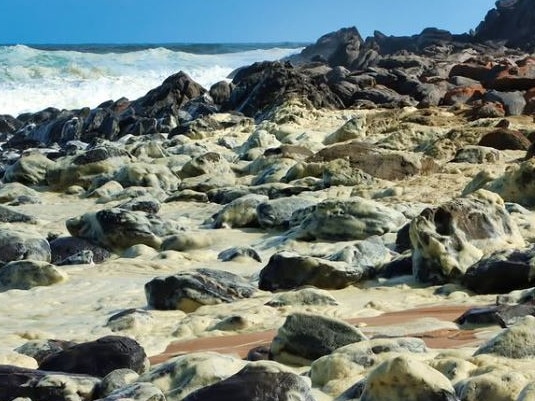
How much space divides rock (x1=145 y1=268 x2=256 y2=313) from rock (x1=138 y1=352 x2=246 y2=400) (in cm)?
192

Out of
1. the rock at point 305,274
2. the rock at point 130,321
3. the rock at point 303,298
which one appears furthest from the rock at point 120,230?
the rock at point 303,298

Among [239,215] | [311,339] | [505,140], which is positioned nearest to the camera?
[311,339]

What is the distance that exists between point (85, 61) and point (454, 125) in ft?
109

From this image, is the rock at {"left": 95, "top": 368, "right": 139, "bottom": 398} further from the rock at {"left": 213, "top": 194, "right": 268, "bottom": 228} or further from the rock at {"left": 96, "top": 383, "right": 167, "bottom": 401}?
the rock at {"left": 213, "top": 194, "right": 268, "bottom": 228}

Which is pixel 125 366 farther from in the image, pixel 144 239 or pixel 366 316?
pixel 144 239

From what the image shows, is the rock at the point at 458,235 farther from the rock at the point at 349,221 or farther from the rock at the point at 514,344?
the rock at the point at 514,344

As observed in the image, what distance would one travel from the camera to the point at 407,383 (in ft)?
8.48

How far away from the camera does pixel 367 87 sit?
20797 millimetres

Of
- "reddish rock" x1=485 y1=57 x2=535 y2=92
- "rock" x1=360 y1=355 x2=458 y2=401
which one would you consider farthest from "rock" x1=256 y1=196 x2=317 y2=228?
"reddish rock" x1=485 y1=57 x2=535 y2=92

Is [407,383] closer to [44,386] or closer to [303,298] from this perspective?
[44,386]

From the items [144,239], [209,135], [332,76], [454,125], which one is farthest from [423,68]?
[144,239]

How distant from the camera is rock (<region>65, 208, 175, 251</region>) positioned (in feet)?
25.2

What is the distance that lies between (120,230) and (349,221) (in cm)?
191

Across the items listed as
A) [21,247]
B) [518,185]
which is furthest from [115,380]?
[518,185]
